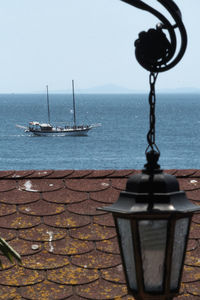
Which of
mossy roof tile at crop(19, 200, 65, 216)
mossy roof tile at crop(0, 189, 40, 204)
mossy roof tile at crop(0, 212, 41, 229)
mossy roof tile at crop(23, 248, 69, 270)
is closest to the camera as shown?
mossy roof tile at crop(23, 248, 69, 270)

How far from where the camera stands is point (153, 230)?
187 centimetres

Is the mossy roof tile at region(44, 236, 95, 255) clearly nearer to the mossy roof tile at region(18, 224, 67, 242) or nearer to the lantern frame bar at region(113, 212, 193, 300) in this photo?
the mossy roof tile at region(18, 224, 67, 242)

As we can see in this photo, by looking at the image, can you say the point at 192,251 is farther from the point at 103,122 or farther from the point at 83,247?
the point at 103,122

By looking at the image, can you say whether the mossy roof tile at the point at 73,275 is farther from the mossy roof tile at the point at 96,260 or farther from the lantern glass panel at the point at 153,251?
the lantern glass panel at the point at 153,251

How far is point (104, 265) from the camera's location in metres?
3.39

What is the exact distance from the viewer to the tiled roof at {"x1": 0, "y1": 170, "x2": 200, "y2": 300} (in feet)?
10.4

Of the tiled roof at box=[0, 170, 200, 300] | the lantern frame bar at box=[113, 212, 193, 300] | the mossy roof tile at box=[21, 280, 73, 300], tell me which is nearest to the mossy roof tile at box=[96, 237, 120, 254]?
the tiled roof at box=[0, 170, 200, 300]

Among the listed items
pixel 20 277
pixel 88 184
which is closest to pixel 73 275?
pixel 20 277

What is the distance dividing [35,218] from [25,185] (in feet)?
1.67

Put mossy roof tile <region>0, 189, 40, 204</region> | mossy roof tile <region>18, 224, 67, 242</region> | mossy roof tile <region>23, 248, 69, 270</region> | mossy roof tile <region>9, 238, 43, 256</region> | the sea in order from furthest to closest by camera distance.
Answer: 1. the sea
2. mossy roof tile <region>0, 189, 40, 204</region>
3. mossy roof tile <region>18, 224, 67, 242</region>
4. mossy roof tile <region>9, 238, 43, 256</region>
5. mossy roof tile <region>23, 248, 69, 270</region>

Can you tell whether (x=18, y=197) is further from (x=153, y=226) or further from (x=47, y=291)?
(x=153, y=226)

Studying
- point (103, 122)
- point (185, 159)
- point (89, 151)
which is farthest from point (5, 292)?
point (103, 122)

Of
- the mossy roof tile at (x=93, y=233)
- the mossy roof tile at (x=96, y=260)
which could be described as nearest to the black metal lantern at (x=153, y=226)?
the mossy roof tile at (x=96, y=260)

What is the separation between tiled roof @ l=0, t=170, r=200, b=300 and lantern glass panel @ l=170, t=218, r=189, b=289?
3.97 feet
